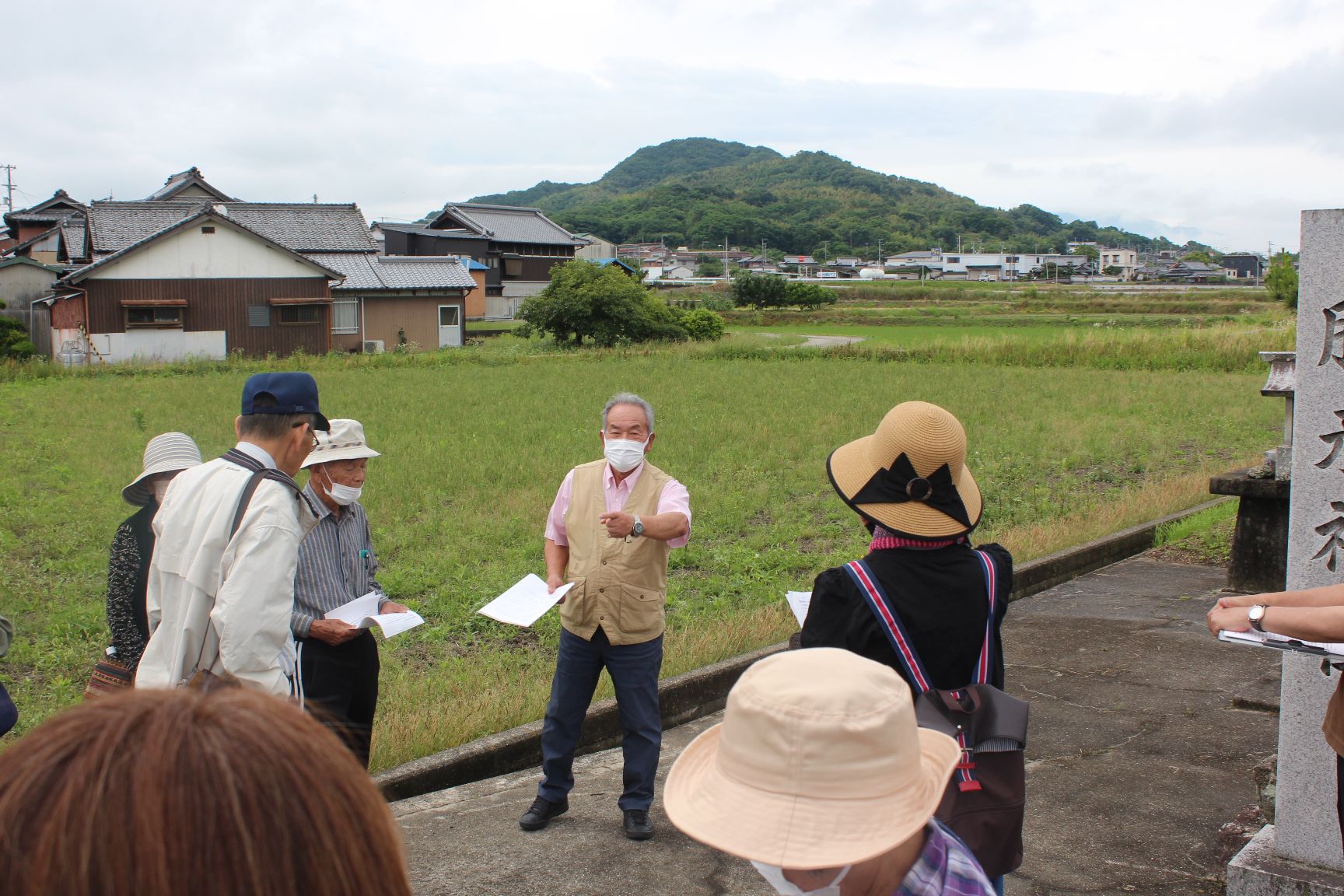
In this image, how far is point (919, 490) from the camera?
237cm

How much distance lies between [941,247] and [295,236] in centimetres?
9287

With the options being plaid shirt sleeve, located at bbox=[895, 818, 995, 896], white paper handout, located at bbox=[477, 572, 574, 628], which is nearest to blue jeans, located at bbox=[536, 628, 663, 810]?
white paper handout, located at bbox=[477, 572, 574, 628]

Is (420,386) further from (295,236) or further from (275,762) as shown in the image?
(275,762)

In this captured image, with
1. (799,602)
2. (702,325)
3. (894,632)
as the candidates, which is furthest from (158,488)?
(702,325)

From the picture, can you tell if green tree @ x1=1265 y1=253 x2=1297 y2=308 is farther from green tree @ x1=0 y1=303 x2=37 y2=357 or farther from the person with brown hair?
the person with brown hair

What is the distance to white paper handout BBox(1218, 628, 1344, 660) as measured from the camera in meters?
2.11

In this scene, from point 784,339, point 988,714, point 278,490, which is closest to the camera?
point 988,714

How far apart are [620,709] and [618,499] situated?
737 millimetres

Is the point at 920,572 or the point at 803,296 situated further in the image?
the point at 803,296

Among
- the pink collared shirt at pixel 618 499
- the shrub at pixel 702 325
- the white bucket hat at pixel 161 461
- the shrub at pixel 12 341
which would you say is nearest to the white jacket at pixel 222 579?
the white bucket hat at pixel 161 461

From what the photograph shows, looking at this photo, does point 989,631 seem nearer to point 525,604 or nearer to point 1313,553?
point 1313,553

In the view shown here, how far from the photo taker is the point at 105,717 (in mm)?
887

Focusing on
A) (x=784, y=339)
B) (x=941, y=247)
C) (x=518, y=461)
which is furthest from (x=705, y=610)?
(x=941, y=247)

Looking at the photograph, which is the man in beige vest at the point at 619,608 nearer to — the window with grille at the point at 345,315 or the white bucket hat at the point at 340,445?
the white bucket hat at the point at 340,445
